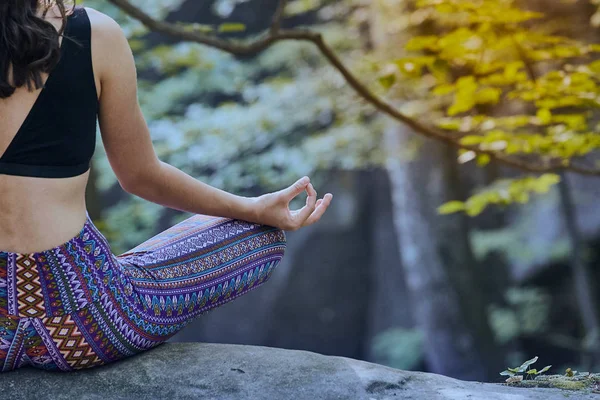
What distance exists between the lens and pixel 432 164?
20.2 ft

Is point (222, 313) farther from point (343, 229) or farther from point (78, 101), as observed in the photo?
point (78, 101)

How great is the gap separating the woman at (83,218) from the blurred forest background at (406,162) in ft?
4.44

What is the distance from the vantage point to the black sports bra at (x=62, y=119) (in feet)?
4.86

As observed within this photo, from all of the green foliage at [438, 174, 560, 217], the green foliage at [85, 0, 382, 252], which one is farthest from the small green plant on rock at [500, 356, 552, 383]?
the green foliage at [85, 0, 382, 252]

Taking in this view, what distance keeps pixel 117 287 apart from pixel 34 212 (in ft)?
0.88

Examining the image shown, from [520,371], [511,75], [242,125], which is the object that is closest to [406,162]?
[242,125]

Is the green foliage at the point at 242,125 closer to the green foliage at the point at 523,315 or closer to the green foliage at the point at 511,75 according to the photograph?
the green foliage at the point at 511,75

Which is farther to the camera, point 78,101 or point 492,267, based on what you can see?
point 492,267

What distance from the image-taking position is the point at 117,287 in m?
1.66

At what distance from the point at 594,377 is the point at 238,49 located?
1.96 m

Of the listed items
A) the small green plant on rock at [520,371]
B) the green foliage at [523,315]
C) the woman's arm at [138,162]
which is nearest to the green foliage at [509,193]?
the small green plant on rock at [520,371]

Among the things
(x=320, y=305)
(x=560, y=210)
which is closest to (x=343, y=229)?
(x=320, y=305)

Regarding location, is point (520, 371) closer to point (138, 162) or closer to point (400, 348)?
point (138, 162)

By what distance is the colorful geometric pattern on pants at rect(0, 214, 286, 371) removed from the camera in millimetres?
1558
